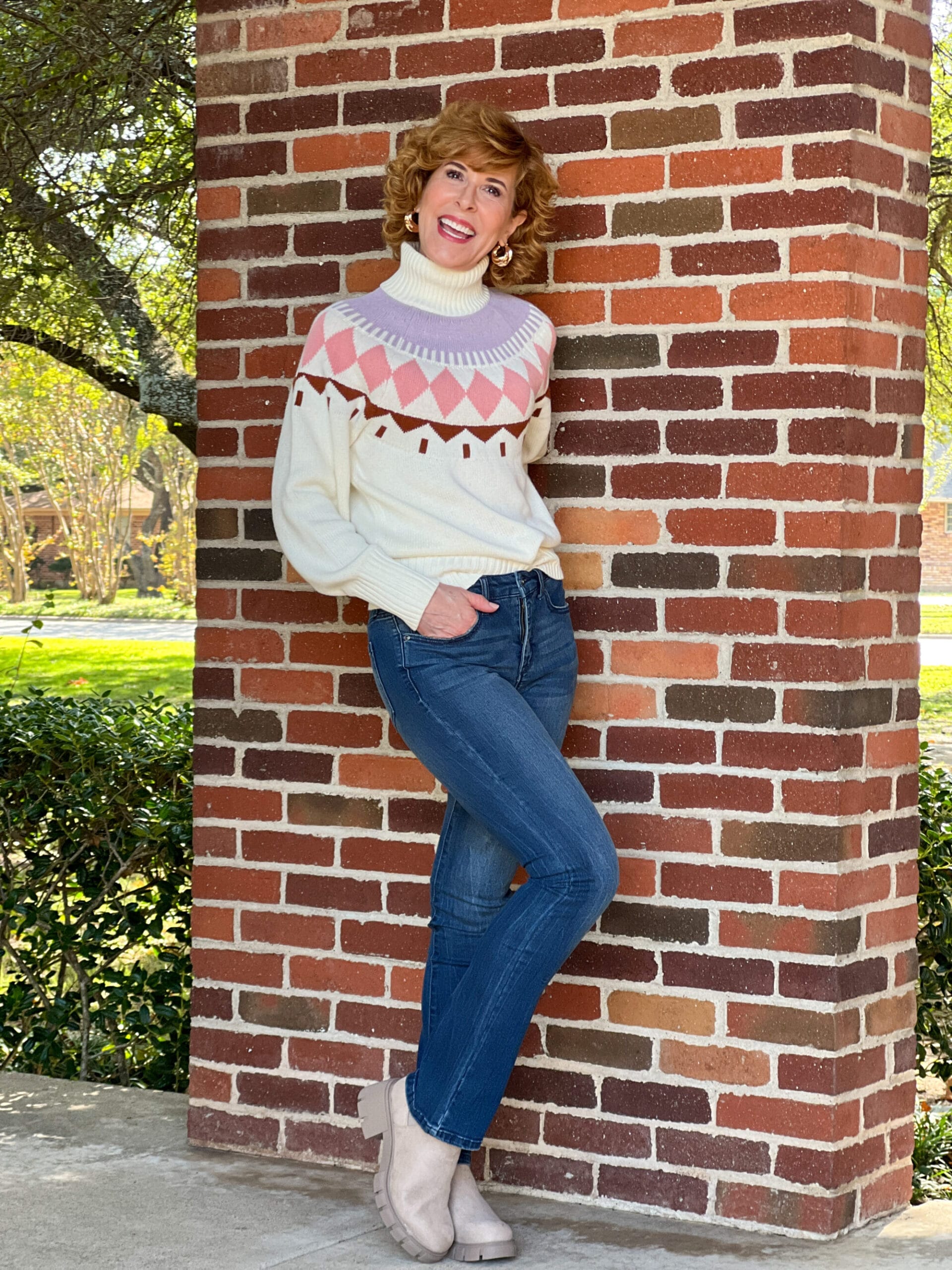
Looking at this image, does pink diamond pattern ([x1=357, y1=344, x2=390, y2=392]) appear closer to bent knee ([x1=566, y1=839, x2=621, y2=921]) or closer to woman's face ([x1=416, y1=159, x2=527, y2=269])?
woman's face ([x1=416, y1=159, x2=527, y2=269])

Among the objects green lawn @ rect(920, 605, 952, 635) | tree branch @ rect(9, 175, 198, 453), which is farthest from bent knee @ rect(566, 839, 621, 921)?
green lawn @ rect(920, 605, 952, 635)

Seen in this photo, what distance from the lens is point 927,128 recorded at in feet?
10.2

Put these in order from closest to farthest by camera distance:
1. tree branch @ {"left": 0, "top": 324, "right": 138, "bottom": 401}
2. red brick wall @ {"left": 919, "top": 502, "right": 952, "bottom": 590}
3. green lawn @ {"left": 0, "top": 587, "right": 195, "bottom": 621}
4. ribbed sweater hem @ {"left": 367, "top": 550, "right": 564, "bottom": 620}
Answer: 1. ribbed sweater hem @ {"left": 367, "top": 550, "right": 564, "bottom": 620}
2. tree branch @ {"left": 0, "top": 324, "right": 138, "bottom": 401}
3. green lawn @ {"left": 0, "top": 587, "right": 195, "bottom": 621}
4. red brick wall @ {"left": 919, "top": 502, "right": 952, "bottom": 590}

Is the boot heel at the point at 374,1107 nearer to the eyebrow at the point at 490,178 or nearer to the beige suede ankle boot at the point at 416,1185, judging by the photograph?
the beige suede ankle boot at the point at 416,1185

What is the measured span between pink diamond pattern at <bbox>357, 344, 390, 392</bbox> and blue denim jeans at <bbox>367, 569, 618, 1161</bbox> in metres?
0.41

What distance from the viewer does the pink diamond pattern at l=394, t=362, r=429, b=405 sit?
2.85 metres

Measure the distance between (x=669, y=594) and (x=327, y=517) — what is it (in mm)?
709

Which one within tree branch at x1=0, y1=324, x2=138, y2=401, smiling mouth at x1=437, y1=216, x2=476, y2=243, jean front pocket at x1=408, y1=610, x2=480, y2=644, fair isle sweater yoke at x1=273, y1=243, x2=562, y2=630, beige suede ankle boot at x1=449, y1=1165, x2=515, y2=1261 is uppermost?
tree branch at x1=0, y1=324, x2=138, y2=401

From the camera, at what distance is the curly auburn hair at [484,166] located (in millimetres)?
2898

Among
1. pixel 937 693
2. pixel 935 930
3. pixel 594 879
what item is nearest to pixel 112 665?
pixel 937 693

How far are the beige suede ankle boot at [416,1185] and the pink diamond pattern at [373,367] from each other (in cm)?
127

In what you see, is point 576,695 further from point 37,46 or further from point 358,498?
point 37,46

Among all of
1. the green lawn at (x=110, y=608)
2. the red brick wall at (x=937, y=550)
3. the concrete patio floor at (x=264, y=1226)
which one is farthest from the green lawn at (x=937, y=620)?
the concrete patio floor at (x=264, y=1226)

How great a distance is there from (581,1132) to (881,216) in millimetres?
1907
